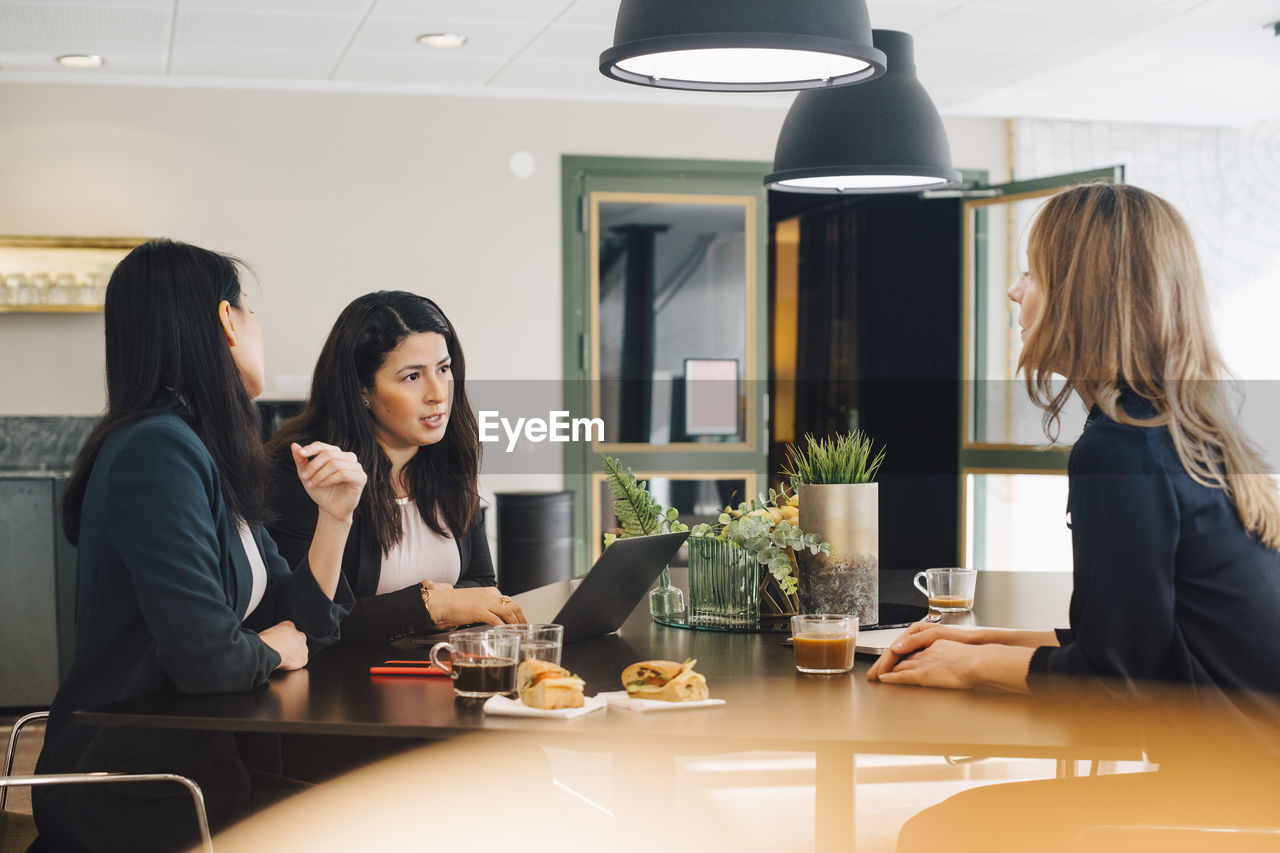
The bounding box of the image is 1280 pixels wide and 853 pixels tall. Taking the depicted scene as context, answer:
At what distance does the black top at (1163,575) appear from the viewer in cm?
153

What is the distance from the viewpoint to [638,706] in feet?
5.09

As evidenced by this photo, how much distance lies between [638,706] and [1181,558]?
708 millimetres

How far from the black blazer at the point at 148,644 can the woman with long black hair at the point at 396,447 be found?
63 centimetres

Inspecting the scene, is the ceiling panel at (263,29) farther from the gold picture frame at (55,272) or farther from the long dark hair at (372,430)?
the long dark hair at (372,430)

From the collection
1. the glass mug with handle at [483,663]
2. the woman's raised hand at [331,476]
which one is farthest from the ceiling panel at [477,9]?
the glass mug with handle at [483,663]

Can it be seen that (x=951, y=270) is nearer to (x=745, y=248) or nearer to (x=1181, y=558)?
(x=745, y=248)

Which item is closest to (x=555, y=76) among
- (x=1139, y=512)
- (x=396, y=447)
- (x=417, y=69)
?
(x=417, y=69)

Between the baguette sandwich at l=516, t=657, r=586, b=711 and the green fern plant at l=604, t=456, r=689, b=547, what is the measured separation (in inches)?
23.0

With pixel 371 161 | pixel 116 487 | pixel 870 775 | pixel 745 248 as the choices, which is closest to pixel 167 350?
pixel 116 487

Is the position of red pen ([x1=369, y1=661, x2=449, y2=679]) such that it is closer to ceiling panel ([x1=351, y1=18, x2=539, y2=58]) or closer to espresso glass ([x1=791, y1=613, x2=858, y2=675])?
espresso glass ([x1=791, y1=613, x2=858, y2=675])

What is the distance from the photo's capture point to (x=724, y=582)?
2.12 meters

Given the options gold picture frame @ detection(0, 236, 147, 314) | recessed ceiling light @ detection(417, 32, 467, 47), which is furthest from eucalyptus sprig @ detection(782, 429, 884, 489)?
gold picture frame @ detection(0, 236, 147, 314)

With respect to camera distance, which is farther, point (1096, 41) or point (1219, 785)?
point (1096, 41)

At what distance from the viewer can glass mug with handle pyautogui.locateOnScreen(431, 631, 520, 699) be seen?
161 cm
